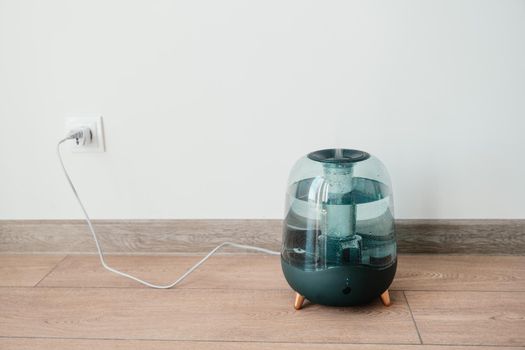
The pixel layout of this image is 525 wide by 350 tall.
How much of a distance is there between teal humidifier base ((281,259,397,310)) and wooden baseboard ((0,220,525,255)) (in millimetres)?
256

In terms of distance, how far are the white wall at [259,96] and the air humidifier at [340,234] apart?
0.60 feet

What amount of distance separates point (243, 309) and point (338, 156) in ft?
1.10

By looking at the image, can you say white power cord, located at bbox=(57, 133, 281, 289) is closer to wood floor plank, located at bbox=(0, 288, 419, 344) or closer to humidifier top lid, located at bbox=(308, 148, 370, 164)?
wood floor plank, located at bbox=(0, 288, 419, 344)

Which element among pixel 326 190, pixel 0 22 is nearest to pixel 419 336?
pixel 326 190

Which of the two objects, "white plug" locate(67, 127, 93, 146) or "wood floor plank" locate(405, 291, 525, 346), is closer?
"wood floor plank" locate(405, 291, 525, 346)

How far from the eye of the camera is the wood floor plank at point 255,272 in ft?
3.67

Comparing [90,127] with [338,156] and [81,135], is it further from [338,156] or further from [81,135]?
[338,156]

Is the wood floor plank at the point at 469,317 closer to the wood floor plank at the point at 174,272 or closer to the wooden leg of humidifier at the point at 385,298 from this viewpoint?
the wooden leg of humidifier at the point at 385,298

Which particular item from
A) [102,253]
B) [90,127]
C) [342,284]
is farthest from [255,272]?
[90,127]

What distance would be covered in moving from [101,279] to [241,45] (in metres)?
0.57

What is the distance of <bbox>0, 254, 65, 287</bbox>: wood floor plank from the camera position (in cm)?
118

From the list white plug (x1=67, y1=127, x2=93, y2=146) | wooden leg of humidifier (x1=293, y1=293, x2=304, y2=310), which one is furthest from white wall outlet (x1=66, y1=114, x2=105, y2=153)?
wooden leg of humidifier (x1=293, y1=293, x2=304, y2=310)

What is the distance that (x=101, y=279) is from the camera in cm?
118

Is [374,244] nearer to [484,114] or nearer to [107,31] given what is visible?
[484,114]
